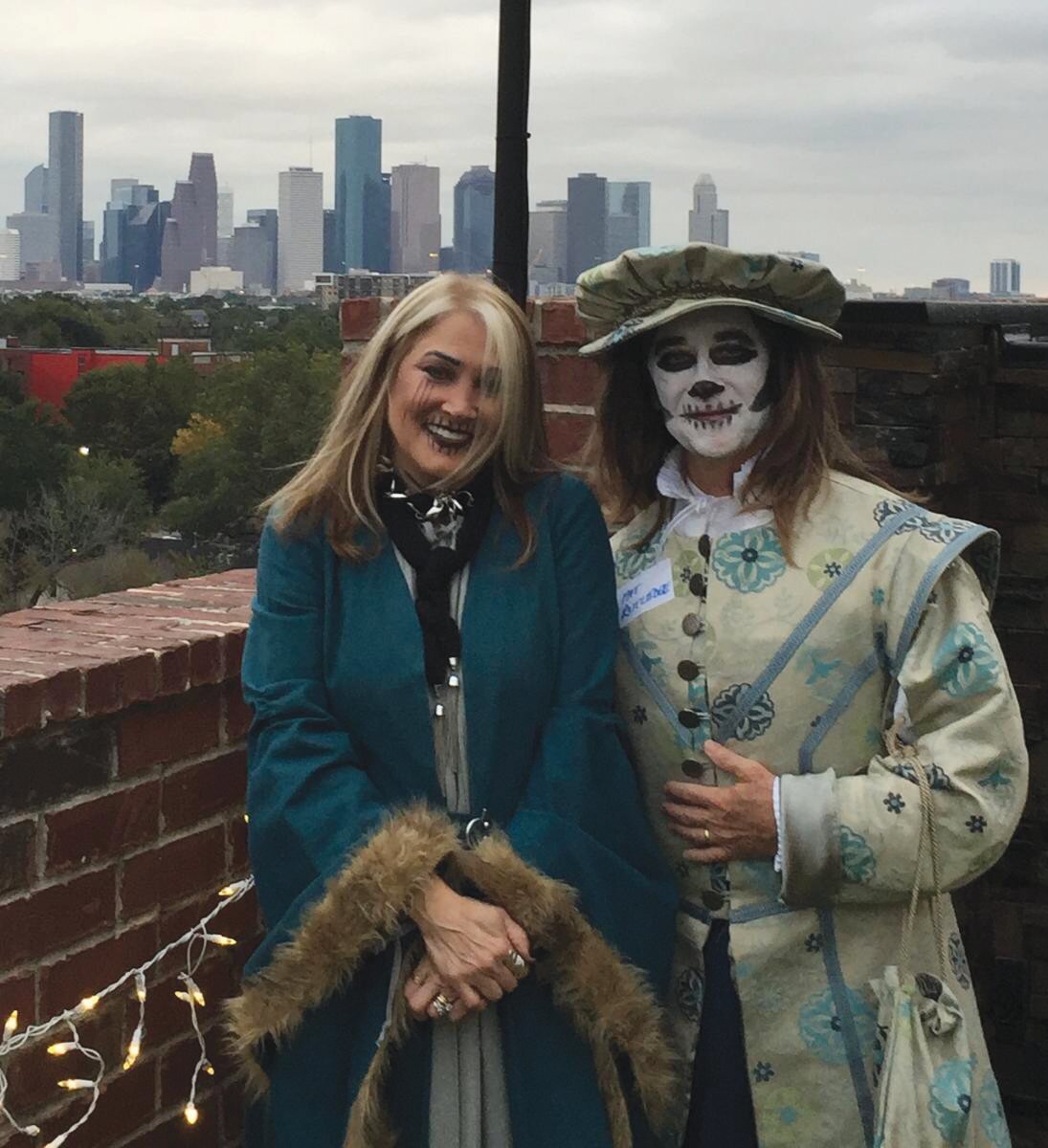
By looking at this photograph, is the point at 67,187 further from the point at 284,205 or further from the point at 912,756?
the point at 912,756

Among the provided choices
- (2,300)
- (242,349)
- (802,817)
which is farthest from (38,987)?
(2,300)

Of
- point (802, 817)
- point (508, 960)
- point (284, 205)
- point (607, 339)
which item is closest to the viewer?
point (508, 960)

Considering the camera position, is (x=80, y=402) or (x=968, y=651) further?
(x=80, y=402)

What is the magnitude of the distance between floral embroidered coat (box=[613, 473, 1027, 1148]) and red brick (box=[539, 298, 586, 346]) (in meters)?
1.35

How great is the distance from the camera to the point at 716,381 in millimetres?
2340

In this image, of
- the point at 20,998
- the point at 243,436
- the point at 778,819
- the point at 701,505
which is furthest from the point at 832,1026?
the point at 243,436

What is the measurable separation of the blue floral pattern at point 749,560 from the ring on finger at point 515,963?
24.8 inches

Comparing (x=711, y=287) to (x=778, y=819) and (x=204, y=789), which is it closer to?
(x=778, y=819)

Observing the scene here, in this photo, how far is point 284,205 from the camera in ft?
269

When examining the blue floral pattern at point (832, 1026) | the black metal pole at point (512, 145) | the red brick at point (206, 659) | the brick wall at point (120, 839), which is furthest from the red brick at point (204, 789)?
the black metal pole at point (512, 145)

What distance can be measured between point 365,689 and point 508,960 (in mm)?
400

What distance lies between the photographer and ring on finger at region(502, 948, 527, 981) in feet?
6.59

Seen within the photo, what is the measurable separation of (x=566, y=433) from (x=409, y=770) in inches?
66.2

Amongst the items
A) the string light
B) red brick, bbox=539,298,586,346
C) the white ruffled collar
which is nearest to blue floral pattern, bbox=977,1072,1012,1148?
the white ruffled collar
